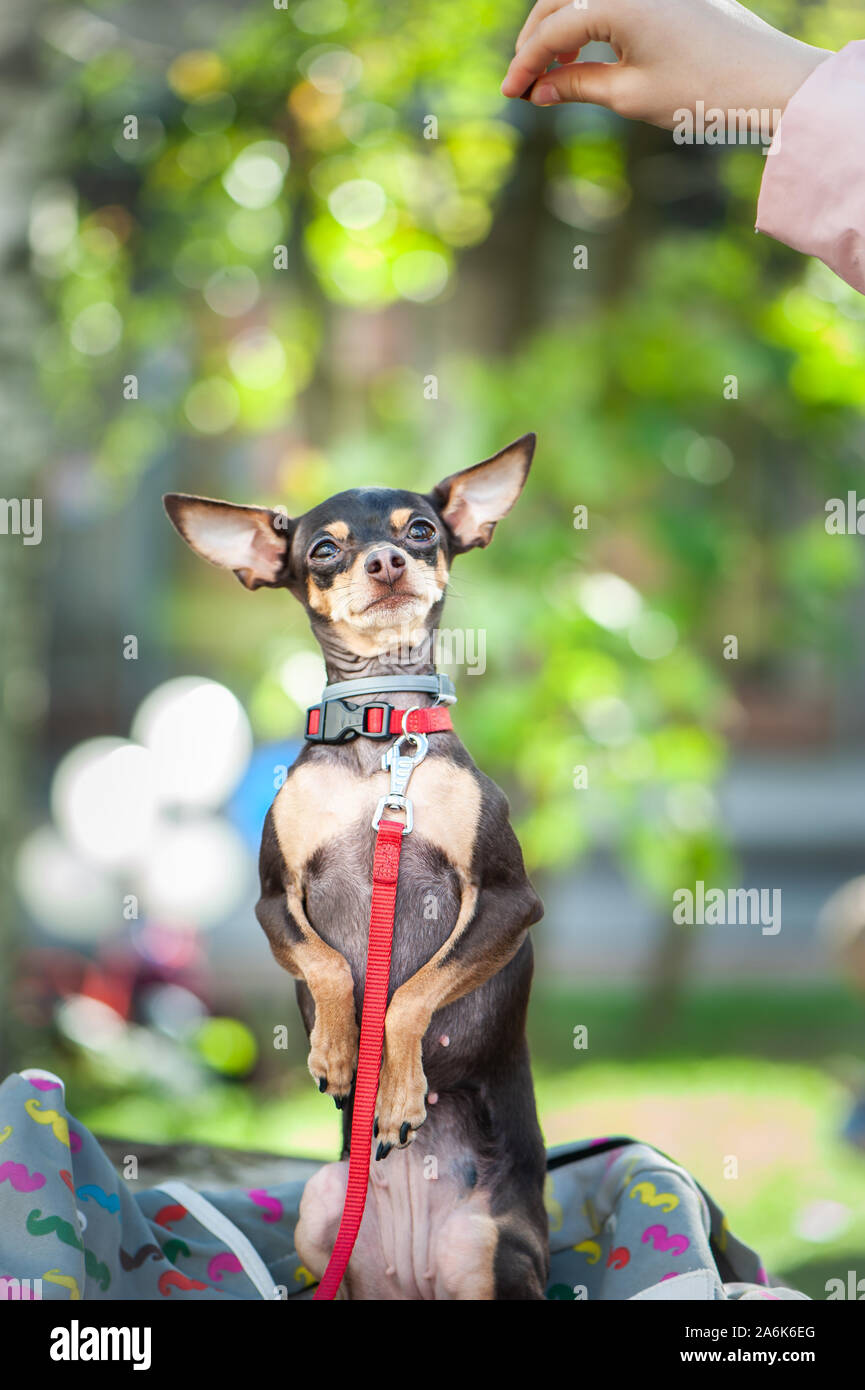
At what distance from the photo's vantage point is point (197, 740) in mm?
3830

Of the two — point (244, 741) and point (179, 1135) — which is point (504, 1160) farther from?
point (179, 1135)

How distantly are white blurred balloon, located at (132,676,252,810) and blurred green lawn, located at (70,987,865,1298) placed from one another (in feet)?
3.66

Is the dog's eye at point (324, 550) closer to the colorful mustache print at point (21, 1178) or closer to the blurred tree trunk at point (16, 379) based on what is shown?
the colorful mustache print at point (21, 1178)

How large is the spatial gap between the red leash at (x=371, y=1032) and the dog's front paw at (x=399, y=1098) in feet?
0.04

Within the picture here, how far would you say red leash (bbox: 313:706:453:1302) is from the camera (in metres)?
1.40

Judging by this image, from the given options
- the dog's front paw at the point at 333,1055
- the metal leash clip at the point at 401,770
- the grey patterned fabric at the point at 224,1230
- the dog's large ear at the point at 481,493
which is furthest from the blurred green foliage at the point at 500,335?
the dog's front paw at the point at 333,1055

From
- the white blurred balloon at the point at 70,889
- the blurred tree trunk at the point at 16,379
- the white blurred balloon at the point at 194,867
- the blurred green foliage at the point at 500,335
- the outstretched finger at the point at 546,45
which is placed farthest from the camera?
the white blurred balloon at the point at 70,889

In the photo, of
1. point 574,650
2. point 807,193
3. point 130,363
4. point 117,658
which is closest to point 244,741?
point 574,650

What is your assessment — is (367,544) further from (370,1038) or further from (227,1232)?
(227,1232)

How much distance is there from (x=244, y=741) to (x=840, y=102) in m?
3.03

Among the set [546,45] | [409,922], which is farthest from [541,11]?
[409,922]

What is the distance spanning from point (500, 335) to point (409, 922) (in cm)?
415

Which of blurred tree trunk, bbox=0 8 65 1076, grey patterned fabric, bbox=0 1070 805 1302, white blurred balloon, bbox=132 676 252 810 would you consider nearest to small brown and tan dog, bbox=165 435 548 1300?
grey patterned fabric, bbox=0 1070 805 1302

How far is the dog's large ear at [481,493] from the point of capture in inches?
61.9
